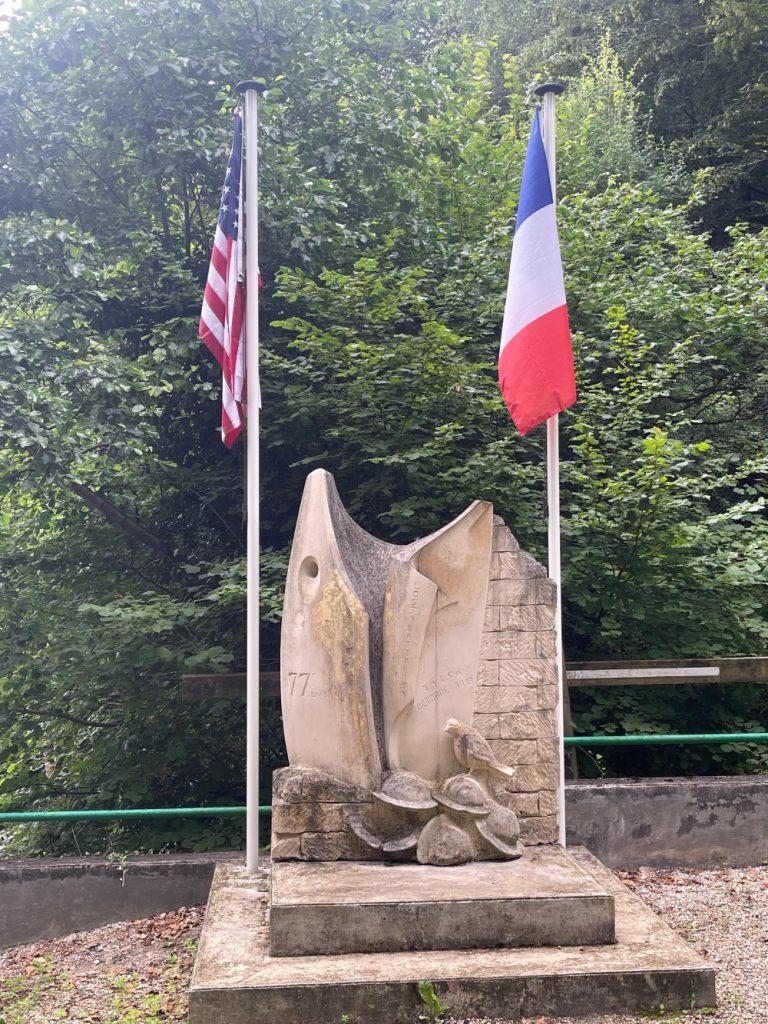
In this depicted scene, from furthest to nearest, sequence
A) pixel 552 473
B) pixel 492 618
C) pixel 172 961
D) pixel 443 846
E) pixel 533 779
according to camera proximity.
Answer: pixel 552 473 → pixel 492 618 → pixel 533 779 → pixel 172 961 → pixel 443 846

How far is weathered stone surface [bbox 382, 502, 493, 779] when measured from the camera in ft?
15.4

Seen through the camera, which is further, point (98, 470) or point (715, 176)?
point (715, 176)

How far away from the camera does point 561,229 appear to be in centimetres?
905

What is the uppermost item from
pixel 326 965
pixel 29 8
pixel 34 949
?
pixel 29 8

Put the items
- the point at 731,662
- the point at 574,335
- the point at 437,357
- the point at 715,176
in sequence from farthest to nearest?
the point at 715,176
the point at 574,335
the point at 437,357
the point at 731,662

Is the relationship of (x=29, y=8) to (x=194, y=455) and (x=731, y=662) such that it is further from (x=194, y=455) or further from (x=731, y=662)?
(x=731, y=662)

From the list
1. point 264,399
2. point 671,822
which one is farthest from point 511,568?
point 264,399

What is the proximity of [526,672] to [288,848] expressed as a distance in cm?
148

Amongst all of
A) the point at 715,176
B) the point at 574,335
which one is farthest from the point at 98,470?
the point at 715,176

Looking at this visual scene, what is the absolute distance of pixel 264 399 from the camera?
→ 794 centimetres

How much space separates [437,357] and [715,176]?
8015 mm

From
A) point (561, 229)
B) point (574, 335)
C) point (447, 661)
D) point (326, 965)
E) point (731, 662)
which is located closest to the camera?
point (326, 965)

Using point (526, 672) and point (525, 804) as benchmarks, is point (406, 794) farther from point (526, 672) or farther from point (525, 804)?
point (526, 672)

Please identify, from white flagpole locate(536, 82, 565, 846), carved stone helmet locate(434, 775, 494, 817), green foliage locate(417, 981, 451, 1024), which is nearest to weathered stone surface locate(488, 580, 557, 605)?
white flagpole locate(536, 82, 565, 846)
